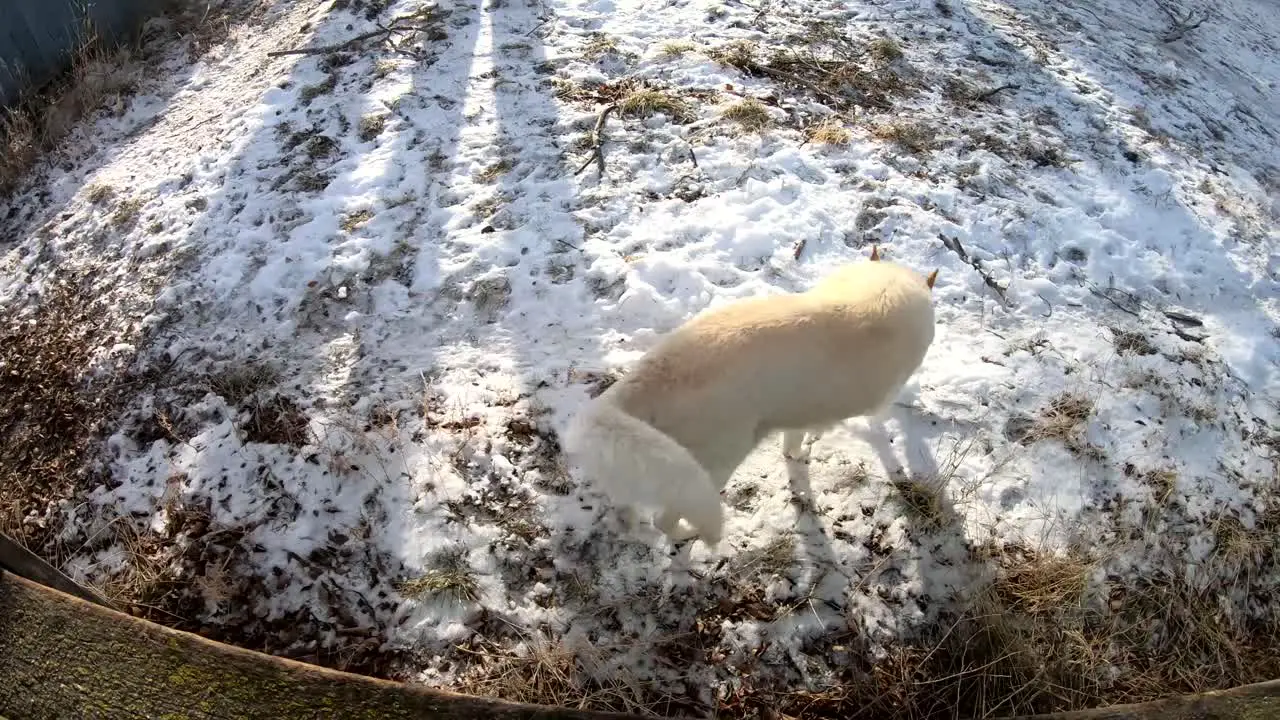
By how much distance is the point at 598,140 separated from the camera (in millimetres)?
4805

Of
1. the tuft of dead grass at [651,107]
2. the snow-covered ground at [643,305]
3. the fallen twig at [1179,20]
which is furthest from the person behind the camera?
the fallen twig at [1179,20]

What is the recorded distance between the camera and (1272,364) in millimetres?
3746

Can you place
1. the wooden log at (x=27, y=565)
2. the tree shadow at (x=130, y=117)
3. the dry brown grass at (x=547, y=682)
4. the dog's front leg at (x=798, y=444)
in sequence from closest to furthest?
the wooden log at (x=27, y=565) < the dry brown grass at (x=547, y=682) < the dog's front leg at (x=798, y=444) < the tree shadow at (x=130, y=117)

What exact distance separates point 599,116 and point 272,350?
2783mm

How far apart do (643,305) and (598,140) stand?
5.11ft

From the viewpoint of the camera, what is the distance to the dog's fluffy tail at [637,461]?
97.9 inches

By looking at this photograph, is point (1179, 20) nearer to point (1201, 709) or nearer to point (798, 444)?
point (798, 444)

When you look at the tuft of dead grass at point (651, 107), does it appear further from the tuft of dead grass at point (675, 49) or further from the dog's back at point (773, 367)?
the dog's back at point (773, 367)

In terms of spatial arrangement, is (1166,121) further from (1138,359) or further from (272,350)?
(272,350)

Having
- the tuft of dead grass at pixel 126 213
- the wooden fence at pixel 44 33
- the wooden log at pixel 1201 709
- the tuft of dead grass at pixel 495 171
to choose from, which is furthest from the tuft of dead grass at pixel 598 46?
the wooden log at pixel 1201 709

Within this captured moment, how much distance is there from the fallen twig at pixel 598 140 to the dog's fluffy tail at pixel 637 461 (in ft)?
8.34

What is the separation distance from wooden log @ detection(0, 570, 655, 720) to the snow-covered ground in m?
0.82

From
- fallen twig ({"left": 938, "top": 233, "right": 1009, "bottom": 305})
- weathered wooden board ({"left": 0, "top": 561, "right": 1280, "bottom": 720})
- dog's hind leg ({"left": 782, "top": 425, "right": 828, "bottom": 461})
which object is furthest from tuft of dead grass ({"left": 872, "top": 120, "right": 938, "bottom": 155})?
weathered wooden board ({"left": 0, "top": 561, "right": 1280, "bottom": 720})

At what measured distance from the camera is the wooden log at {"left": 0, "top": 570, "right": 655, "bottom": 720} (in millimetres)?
1929
